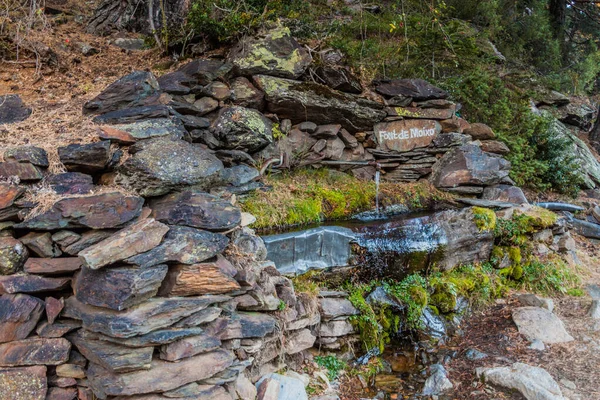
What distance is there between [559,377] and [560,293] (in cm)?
228

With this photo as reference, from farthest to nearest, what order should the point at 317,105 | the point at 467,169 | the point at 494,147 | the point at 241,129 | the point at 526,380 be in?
1. the point at 494,147
2. the point at 467,169
3. the point at 317,105
4. the point at 241,129
5. the point at 526,380

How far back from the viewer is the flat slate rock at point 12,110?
4.51 m

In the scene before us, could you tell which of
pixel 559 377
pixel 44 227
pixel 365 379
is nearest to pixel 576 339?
pixel 559 377

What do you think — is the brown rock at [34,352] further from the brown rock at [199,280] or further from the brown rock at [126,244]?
the brown rock at [199,280]

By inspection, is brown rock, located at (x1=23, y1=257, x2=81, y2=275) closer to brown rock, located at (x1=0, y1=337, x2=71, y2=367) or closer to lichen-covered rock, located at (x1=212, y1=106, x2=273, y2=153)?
brown rock, located at (x1=0, y1=337, x2=71, y2=367)

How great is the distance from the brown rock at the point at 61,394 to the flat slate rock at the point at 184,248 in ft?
3.65

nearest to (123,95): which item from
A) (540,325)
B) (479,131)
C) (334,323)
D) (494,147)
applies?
(334,323)

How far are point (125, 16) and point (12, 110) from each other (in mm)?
5282

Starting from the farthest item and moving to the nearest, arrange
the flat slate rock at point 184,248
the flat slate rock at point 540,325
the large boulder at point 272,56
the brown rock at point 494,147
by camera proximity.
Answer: the brown rock at point 494,147
the large boulder at point 272,56
the flat slate rock at point 540,325
the flat slate rock at point 184,248

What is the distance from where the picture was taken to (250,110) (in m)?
5.96

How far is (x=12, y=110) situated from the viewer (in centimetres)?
464

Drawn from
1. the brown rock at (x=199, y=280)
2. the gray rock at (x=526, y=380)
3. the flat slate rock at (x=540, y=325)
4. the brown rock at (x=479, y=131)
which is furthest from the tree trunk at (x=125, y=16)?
the gray rock at (x=526, y=380)

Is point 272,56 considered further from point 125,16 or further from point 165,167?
point 125,16

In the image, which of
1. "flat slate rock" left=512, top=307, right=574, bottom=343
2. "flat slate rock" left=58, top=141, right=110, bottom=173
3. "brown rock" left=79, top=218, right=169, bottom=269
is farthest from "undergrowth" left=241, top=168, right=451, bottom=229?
"flat slate rock" left=512, top=307, right=574, bottom=343
